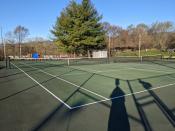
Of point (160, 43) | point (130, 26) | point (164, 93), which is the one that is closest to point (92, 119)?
point (164, 93)

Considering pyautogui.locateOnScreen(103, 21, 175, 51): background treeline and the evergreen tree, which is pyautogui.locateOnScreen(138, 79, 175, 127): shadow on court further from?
pyautogui.locateOnScreen(103, 21, 175, 51): background treeline

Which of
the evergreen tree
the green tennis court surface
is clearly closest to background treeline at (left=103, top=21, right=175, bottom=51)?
the evergreen tree

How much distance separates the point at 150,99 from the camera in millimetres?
7852

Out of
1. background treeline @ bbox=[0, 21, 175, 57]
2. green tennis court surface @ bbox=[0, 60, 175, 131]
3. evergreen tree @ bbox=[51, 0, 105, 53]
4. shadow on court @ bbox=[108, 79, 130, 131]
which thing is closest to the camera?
shadow on court @ bbox=[108, 79, 130, 131]

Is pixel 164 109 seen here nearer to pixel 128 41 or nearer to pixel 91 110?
pixel 91 110

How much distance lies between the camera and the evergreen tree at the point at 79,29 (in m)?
41.6

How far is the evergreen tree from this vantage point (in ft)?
136

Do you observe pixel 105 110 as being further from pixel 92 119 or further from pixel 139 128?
pixel 139 128

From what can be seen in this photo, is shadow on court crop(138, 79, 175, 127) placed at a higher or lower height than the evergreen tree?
lower

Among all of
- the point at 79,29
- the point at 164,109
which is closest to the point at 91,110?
the point at 164,109

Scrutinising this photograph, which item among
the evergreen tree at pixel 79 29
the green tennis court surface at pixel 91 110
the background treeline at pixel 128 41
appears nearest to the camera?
the green tennis court surface at pixel 91 110

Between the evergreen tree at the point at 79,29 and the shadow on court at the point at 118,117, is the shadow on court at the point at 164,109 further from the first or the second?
the evergreen tree at the point at 79,29

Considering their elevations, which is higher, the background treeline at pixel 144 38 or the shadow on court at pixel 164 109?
the background treeline at pixel 144 38

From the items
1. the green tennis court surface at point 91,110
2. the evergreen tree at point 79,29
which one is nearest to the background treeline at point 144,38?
the evergreen tree at point 79,29
